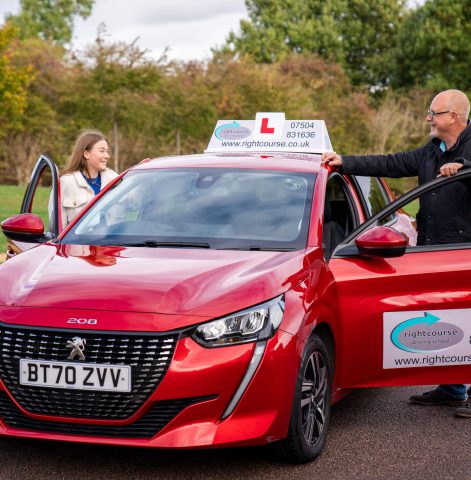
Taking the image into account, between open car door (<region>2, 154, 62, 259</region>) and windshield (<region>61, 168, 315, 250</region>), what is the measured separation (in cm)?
29

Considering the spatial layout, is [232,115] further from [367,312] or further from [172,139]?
[367,312]

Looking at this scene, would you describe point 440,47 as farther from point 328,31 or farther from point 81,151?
point 81,151

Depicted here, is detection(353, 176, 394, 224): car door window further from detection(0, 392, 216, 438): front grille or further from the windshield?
detection(0, 392, 216, 438): front grille

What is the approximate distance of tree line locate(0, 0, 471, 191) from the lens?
41875mm

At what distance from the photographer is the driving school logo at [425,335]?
227 inches

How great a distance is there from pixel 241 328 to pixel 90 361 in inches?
27.3

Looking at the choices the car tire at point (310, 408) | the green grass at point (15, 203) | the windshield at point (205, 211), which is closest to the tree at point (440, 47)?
the green grass at point (15, 203)

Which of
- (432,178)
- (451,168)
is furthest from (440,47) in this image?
(451,168)

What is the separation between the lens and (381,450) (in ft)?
18.4

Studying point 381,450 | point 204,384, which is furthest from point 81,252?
point 381,450

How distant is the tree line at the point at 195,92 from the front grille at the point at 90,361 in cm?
3682

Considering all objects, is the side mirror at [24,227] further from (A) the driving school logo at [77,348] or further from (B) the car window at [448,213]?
(B) the car window at [448,213]

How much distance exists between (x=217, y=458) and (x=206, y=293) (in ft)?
3.26

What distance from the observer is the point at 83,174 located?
8461 mm
